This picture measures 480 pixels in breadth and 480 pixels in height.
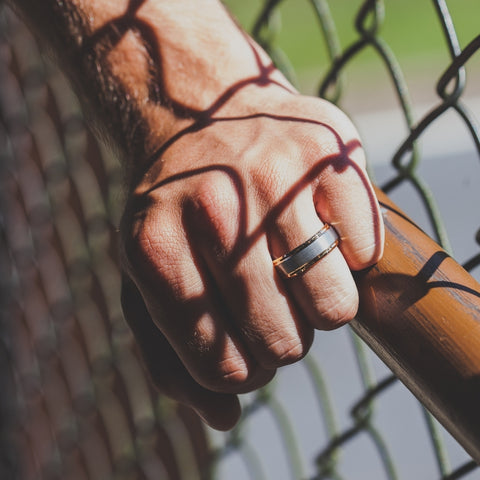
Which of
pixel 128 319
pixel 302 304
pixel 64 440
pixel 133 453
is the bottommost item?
pixel 64 440

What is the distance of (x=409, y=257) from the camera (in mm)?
569

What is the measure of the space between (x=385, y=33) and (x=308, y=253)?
845 centimetres

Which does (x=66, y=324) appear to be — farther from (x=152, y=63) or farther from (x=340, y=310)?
(x=340, y=310)

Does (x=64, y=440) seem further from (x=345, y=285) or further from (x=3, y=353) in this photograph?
(x=345, y=285)

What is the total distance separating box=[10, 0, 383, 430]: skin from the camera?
1.92 feet

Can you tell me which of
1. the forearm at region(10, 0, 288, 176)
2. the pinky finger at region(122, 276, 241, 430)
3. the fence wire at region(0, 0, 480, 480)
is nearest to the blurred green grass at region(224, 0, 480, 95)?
the fence wire at region(0, 0, 480, 480)

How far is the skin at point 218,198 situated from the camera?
0.58 metres

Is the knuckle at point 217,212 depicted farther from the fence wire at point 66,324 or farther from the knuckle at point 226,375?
the fence wire at point 66,324

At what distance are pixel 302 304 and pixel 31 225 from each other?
6.07ft

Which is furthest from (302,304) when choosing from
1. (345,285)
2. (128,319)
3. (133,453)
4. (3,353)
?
(3,353)

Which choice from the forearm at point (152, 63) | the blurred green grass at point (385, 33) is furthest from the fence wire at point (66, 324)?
the blurred green grass at point (385, 33)

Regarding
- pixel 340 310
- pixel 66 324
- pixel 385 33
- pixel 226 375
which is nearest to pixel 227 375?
pixel 226 375

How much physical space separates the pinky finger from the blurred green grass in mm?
6941

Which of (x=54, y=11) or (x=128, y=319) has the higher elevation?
(x=54, y=11)
